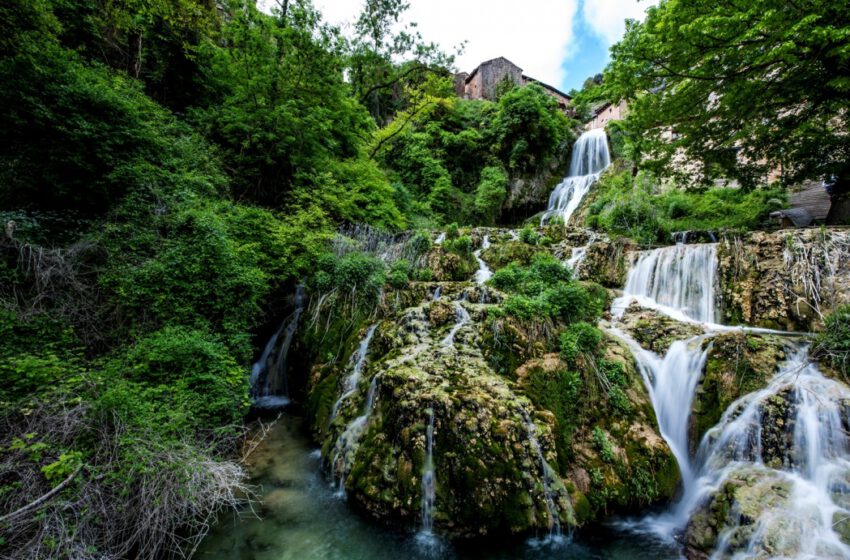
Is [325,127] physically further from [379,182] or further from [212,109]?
[212,109]

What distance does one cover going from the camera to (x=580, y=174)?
19.9 metres

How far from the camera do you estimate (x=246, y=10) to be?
904cm

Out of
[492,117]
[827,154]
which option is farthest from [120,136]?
[492,117]

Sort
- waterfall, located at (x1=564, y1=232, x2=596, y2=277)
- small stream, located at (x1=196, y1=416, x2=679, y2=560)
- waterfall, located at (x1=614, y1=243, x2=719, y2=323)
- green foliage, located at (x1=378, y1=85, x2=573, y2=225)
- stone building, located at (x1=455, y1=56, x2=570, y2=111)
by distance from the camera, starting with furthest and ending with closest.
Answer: stone building, located at (x1=455, y1=56, x2=570, y2=111) → green foliage, located at (x1=378, y1=85, x2=573, y2=225) → waterfall, located at (x1=564, y1=232, x2=596, y2=277) → waterfall, located at (x1=614, y1=243, x2=719, y2=323) → small stream, located at (x1=196, y1=416, x2=679, y2=560)

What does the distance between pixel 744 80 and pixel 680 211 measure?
263 inches

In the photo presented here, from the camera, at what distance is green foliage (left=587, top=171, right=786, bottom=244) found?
33.8 feet

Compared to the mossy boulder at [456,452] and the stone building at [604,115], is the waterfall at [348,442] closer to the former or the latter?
the mossy boulder at [456,452]

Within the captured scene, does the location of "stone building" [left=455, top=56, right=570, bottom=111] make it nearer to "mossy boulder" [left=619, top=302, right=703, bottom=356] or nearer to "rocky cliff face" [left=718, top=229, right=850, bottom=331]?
"rocky cliff face" [left=718, top=229, right=850, bottom=331]

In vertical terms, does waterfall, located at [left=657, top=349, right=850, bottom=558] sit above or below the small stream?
above

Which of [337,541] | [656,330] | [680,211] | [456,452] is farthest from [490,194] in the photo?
[337,541]

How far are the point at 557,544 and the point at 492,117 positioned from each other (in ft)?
74.1

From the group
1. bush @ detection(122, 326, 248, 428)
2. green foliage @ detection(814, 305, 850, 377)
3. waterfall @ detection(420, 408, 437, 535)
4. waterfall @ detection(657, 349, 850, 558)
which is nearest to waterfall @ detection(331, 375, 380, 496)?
waterfall @ detection(420, 408, 437, 535)

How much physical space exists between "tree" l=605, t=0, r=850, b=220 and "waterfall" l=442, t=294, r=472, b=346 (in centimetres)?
629

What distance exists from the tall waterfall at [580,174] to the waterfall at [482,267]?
23.9 ft
